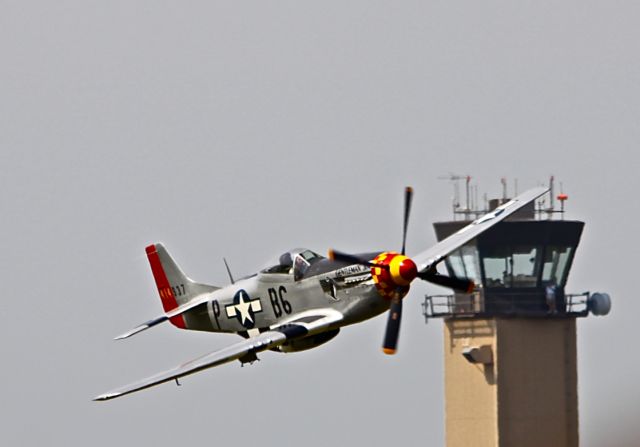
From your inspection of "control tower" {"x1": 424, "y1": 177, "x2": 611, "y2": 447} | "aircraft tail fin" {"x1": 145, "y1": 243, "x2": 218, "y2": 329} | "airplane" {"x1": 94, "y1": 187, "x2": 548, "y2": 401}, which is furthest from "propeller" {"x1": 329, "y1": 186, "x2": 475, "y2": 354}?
"control tower" {"x1": 424, "y1": 177, "x2": 611, "y2": 447}

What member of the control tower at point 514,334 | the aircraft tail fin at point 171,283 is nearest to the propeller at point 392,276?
the aircraft tail fin at point 171,283

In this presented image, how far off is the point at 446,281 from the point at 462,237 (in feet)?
20.5

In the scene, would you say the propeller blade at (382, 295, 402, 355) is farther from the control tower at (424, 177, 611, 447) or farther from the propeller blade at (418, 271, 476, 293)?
the control tower at (424, 177, 611, 447)

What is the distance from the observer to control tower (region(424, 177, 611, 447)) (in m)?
126

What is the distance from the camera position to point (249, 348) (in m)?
74.5

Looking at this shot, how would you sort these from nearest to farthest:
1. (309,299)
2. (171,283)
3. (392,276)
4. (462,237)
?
(392,276)
(309,299)
(462,237)
(171,283)

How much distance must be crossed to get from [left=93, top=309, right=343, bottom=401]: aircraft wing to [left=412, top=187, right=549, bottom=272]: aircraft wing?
388 cm

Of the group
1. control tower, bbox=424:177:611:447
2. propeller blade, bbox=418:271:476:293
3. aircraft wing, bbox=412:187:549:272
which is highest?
aircraft wing, bbox=412:187:549:272

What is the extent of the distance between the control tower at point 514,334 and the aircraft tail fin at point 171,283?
4112 centimetres

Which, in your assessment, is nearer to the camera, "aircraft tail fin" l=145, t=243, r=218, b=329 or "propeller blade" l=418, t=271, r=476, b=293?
"propeller blade" l=418, t=271, r=476, b=293

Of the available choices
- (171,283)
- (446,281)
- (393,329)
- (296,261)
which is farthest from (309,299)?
(171,283)

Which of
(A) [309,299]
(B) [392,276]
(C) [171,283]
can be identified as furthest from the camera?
(C) [171,283]

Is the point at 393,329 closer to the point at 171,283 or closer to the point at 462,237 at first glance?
the point at 462,237

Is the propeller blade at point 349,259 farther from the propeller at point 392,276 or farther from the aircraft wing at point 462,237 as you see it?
the aircraft wing at point 462,237
